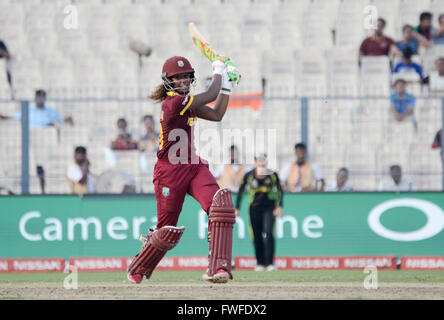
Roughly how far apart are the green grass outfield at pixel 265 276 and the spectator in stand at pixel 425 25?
18.8 feet

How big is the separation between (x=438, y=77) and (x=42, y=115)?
754 cm

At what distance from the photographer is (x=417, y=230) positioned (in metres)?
14.0

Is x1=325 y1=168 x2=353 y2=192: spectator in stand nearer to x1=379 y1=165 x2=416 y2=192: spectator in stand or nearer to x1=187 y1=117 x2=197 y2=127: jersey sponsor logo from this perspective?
→ x1=379 y1=165 x2=416 y2=192: spectator in stand

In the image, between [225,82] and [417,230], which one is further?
[417,230]

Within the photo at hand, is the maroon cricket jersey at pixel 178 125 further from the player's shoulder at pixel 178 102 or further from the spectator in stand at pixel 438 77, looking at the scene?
the spectator in stand at pixel 438 77

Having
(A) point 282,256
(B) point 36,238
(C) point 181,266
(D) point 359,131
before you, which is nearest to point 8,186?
(B) point 36,238

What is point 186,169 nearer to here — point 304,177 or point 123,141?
point 304,177

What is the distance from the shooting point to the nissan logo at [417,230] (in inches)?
549

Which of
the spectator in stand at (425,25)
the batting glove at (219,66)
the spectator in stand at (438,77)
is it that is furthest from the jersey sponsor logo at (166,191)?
the spectator in stand at (425,25)

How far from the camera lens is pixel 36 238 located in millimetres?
14117

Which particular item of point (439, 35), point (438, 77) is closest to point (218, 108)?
point (438, 77)

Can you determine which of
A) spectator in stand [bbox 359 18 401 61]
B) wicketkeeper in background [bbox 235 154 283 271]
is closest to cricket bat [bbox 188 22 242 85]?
wicketkeeper in background [bbox 235 154 283 271]

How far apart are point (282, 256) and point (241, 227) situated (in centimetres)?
85
